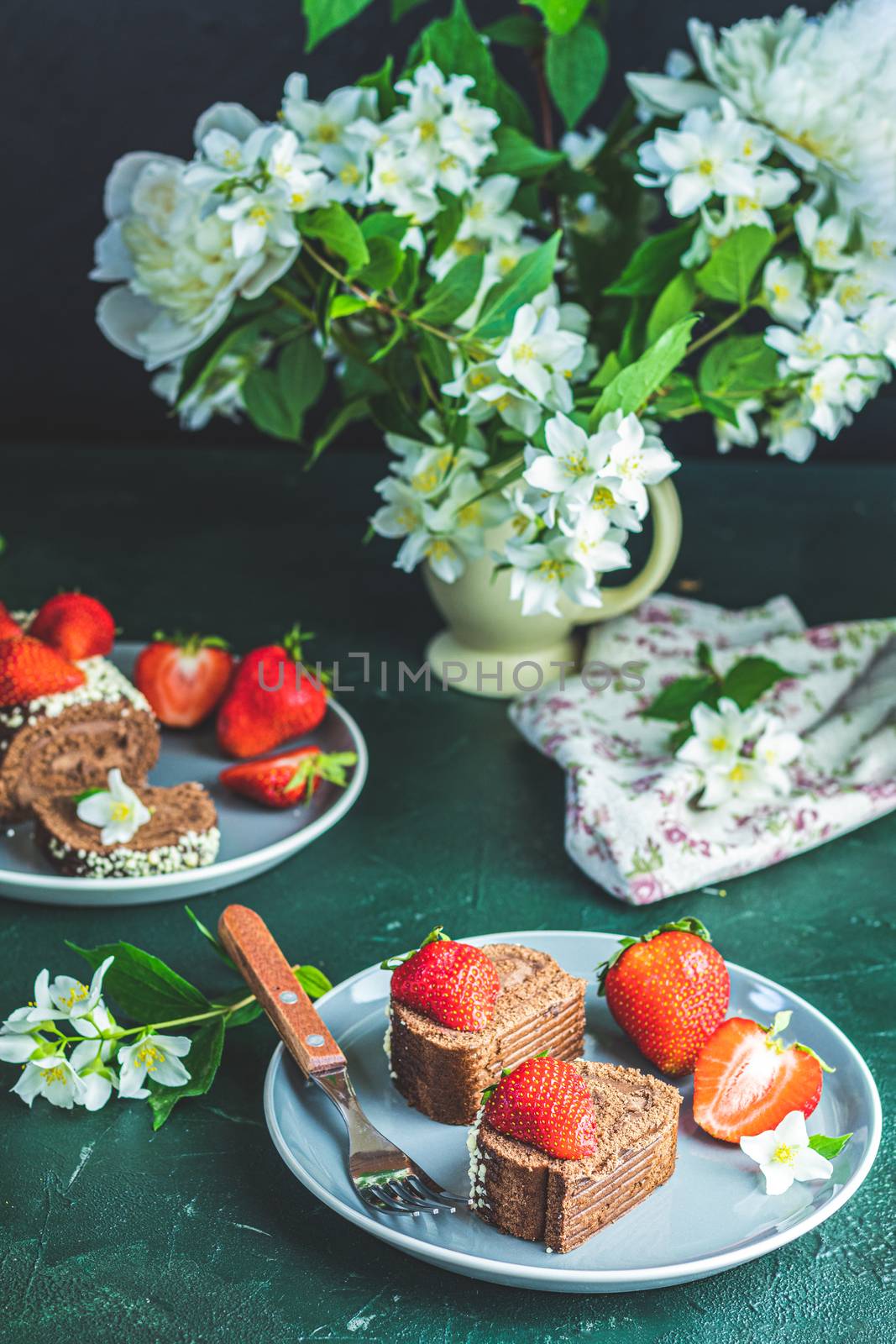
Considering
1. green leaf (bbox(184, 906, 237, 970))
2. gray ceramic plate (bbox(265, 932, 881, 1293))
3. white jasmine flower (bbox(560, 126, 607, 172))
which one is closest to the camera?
gray ceramic plate (bbox(265, 932, 881, 1293))

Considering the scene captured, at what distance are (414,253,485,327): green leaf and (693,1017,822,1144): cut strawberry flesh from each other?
575 mm

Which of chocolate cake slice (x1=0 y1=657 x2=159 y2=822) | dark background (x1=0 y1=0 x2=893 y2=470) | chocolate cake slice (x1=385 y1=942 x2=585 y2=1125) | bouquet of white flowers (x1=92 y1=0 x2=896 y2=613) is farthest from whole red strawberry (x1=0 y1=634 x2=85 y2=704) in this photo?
dark background (x1=0 y1=0 x2=893 y2=470)

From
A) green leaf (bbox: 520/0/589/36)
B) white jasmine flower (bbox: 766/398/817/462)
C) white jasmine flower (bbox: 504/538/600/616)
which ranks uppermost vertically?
green leaf (bbox: 520/0/589/36)

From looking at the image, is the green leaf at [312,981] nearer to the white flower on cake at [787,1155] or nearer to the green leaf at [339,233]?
the white flower on cake at [787,1155]

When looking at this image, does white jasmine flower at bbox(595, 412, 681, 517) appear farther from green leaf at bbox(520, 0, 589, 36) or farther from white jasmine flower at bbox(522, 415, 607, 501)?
green leaf at bbox(520, 0, 589, 36)

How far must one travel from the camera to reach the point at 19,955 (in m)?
1.04

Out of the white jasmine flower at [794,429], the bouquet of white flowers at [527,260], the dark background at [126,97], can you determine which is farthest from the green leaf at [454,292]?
the dark background at [126,97]

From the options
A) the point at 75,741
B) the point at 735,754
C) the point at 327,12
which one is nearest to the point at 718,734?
the point at 735,754

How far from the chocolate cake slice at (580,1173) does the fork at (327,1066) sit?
0.11 feet

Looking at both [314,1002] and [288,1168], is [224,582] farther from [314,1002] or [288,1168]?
[288,1168]

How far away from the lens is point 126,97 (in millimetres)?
1963

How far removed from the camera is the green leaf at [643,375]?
99 cm

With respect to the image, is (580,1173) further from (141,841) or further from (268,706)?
(268,706)

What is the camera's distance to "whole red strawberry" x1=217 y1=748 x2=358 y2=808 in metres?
1.18
